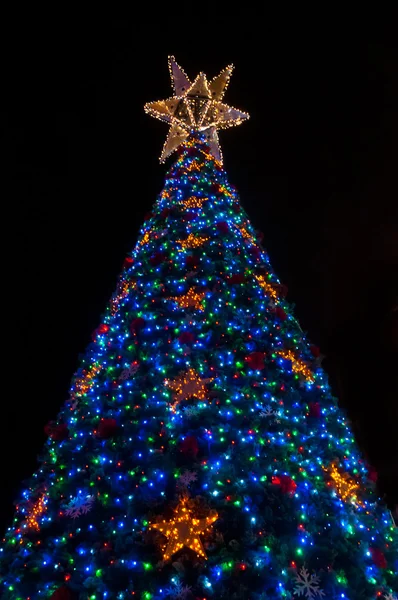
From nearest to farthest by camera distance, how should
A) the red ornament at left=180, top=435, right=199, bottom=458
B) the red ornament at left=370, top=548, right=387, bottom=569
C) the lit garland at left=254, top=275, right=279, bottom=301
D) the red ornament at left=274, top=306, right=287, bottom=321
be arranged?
the red ornament at left=370, top=548, right=387, bottom=569
the red ornament at left=180, top=435, right=199, bottom=458
the red ornament at left=274, top=306, right=287, bottom=321
the lit garland at left=254, top=275, right=279, bottom=301

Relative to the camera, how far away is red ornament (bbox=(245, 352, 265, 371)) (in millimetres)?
2582

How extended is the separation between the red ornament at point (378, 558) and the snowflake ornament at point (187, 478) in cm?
91

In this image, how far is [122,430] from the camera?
7.68 ft

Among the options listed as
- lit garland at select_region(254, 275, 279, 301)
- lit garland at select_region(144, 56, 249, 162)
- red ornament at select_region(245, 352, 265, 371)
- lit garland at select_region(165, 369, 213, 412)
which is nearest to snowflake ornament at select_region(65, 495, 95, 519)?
lit garland at select_region(165, 369, 213, 412)

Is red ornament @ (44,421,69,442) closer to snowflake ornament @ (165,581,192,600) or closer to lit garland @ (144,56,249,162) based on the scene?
snowflake ornament @ (165,581,192,600)

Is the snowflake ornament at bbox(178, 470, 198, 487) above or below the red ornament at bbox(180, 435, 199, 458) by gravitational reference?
below

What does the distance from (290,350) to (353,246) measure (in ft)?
14.1

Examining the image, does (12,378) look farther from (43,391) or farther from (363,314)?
(363,314)

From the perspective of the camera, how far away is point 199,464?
2.10 metres

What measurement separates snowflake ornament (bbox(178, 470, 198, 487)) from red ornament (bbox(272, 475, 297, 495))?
39cm

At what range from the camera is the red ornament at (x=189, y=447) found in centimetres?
213

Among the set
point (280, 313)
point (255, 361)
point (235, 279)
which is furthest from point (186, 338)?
point (280, 313)

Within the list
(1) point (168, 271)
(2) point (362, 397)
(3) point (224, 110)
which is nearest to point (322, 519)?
(1) point (168, 271)

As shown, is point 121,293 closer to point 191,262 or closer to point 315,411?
point 191,262
